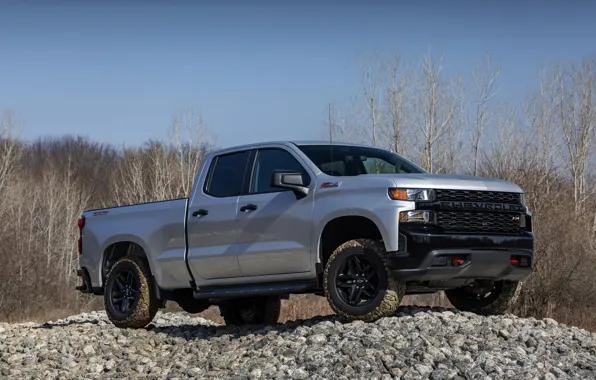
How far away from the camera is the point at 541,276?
67.5ft

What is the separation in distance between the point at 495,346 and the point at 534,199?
1448 cm

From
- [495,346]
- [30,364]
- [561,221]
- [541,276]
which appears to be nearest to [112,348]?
[30,364]

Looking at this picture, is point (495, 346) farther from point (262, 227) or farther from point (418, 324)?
point (262, 227)

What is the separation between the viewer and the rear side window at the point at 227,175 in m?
10.9

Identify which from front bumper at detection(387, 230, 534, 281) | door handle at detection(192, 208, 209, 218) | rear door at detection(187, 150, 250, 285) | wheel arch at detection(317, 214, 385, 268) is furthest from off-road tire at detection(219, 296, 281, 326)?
front bumper at detection(387, 230, 534, 281)

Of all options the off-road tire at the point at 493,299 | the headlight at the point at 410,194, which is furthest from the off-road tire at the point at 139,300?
the headlight at the point at 410,194

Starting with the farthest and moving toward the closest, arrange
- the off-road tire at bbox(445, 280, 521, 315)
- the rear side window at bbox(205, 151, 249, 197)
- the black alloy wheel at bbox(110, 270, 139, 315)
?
1. the black alloy wheel at bbox(110, 270, 139, 315)
2. the rear side window at bbox(205, 151, 249, 197)
3. the off-road tire at bbox(445, 280, 521, 315)

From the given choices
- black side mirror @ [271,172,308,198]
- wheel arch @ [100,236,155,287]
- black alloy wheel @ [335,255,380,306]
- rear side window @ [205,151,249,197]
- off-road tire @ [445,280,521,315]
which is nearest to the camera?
black alloy wheel @ [335,255,380,306]

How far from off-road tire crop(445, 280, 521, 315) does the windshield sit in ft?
5.16

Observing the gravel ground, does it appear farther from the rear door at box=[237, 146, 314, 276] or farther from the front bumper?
the rear door at box=[237, 146, 314, 276]

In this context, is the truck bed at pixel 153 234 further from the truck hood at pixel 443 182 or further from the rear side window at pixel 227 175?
the truck hood at pixel 443 182

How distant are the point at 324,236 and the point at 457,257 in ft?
4.78

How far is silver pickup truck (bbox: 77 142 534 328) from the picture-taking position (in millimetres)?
9172

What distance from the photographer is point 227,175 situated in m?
11.1
